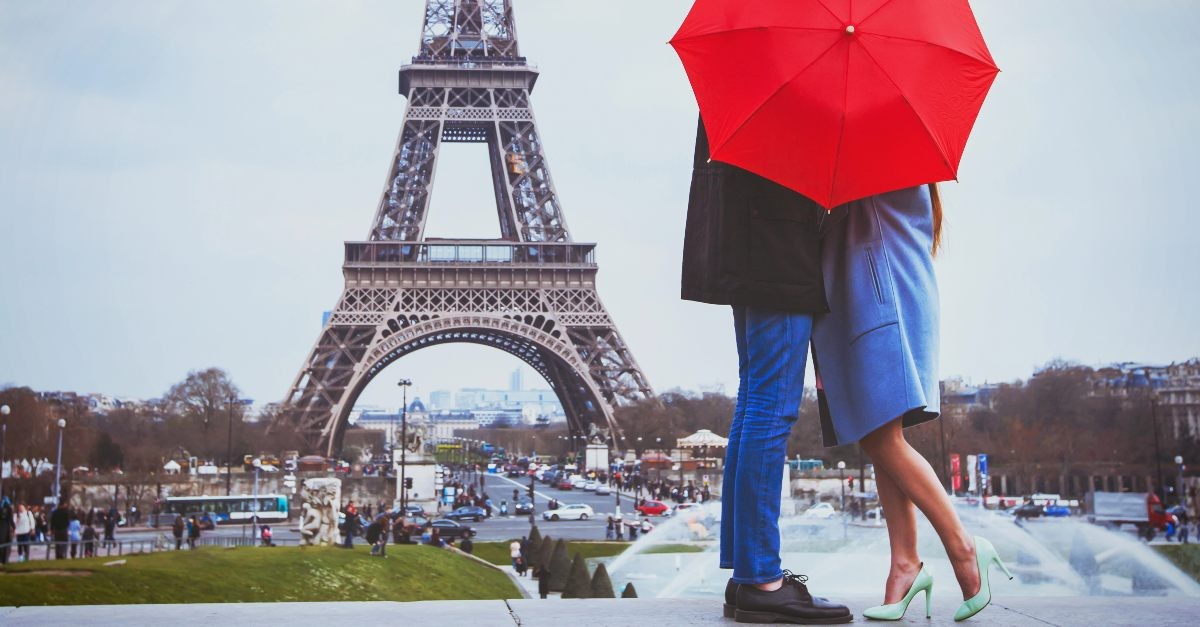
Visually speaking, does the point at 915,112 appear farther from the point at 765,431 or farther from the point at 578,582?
the point at 578,582

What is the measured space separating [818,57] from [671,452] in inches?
2358

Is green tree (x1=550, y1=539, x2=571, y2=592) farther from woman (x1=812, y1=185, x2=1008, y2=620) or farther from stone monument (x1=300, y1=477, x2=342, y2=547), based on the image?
woman (x1=812, y1=185, x2=1008, y2=620)

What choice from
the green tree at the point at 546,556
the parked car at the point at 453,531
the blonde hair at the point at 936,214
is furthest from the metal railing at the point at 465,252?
the blonde hair at the point at 936,214

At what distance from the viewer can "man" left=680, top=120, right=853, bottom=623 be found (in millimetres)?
3666

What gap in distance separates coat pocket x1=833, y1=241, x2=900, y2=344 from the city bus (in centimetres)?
4142

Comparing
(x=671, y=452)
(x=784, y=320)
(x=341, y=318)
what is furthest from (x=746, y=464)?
(x=671, y=452)

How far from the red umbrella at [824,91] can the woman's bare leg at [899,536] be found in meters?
1.04

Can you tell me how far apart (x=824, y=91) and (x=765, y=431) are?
3.53 ft

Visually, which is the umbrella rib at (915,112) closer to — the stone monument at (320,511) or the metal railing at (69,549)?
the metal railing at (69,549)

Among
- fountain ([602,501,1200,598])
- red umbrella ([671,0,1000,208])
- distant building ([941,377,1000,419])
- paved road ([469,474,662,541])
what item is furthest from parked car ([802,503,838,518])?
distant building ([941,377,1000,419])

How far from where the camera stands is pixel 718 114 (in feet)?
11.9

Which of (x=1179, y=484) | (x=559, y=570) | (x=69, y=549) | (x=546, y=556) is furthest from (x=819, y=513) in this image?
(x=1179, y=484)

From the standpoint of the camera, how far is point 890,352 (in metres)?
3.70

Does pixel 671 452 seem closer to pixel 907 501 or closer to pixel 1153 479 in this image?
pixel 1153 479
